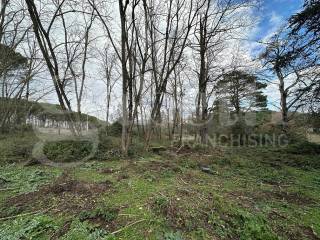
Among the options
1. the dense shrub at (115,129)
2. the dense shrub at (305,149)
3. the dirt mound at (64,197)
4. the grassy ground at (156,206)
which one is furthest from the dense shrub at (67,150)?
the dense shrub at (305,149)

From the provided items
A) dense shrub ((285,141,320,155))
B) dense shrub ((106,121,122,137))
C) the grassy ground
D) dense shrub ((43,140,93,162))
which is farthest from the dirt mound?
dense shrub ((106,121,122,137))

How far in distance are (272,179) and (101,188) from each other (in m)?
4.50

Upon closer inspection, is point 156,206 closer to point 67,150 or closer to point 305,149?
point 67,150

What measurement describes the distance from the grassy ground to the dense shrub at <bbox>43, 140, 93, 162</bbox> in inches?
61.2

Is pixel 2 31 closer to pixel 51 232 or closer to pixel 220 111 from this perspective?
pixel 51 232

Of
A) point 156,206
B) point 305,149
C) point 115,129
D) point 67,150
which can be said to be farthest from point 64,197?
point 115,129

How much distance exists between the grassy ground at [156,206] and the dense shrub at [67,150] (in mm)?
1554

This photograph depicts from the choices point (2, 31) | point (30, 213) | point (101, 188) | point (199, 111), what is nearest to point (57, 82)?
point (2, 31)

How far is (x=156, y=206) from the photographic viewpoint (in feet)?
11.5

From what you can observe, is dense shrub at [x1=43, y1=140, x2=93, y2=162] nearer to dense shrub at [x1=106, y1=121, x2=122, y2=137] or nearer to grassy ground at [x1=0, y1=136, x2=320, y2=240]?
grassy ground at [x1=0, y1=136, x2=320, y2=240]

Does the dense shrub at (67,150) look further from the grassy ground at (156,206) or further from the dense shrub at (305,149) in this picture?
the dense shrub at (305,149)

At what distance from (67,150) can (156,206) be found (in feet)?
18.5

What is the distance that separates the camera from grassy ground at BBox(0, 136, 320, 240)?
2943mm

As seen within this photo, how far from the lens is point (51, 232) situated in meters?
2.92
